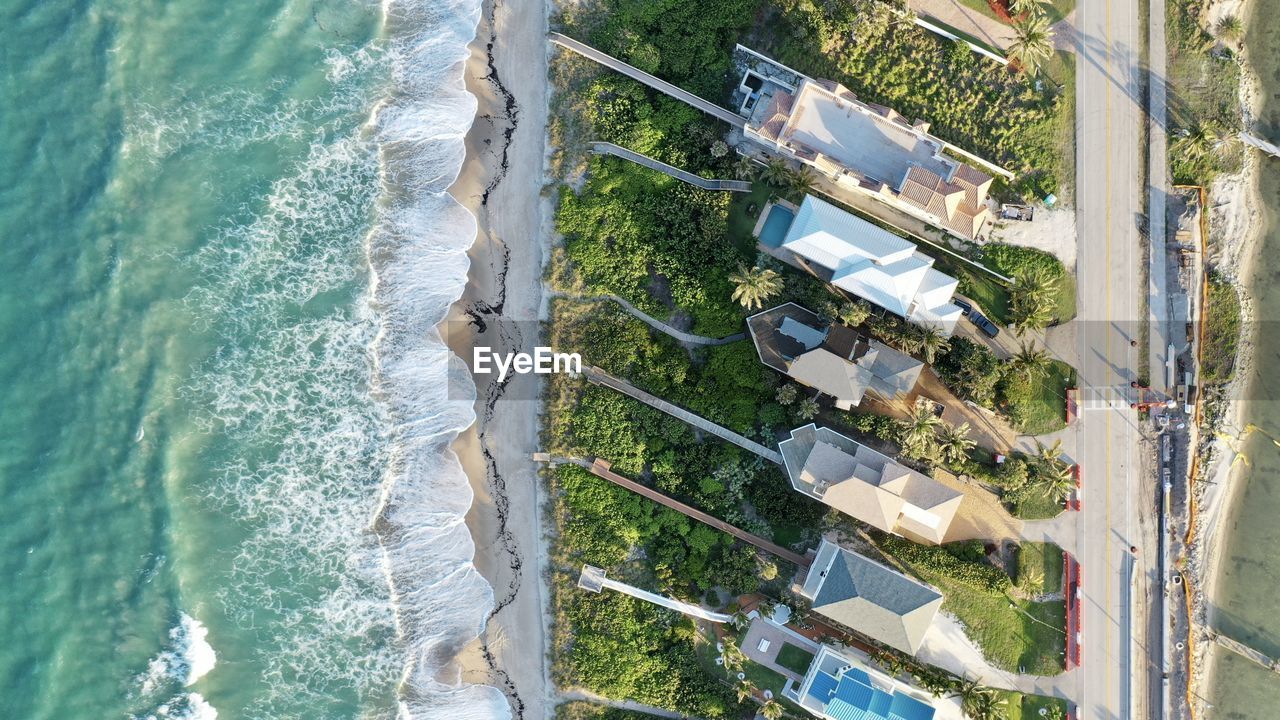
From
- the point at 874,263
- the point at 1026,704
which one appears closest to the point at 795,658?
the point at 1026,704

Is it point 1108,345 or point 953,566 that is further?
point 1108,345

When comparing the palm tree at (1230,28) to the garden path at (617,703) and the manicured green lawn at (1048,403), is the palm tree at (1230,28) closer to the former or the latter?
the manicured green lawn at (1048,403)

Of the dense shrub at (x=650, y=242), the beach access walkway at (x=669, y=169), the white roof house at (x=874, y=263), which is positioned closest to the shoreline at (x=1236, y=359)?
the white roof house at (x=874, y=263)

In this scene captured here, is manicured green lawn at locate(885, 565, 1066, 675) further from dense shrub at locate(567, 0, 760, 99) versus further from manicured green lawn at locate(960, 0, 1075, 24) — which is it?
manicured green lawn at locate(960, 0, 1075, 24)

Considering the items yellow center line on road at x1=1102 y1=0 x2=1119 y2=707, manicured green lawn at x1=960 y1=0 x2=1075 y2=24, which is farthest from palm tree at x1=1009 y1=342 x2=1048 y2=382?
manicured green lawn at x1=960 y1=0 x2=1075 y2=24

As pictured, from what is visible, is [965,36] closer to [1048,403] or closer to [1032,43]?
[1032,43]

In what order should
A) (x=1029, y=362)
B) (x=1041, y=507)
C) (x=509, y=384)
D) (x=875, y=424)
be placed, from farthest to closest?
(x=509, y=384), (x=1041, y=507), (x=875, y=424), (x=1029, y=362)
